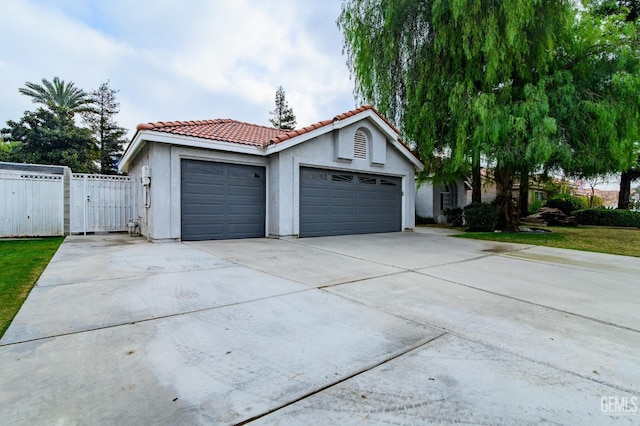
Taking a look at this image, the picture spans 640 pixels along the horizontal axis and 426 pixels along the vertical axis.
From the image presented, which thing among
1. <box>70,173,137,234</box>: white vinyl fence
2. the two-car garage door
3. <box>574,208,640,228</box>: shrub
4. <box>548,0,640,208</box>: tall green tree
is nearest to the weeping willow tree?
<box>548,0,640,208</box>: tall green tree

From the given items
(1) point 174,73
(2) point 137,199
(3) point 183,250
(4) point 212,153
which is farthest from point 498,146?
(1) point 174,73

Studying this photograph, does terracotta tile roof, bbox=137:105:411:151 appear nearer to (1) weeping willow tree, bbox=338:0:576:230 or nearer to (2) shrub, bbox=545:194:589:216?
(1) weeping willow tree, bbox=338:0:576:230

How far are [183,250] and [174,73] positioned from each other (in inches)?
525

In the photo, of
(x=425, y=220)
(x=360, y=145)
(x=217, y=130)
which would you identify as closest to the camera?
(x=217, y=130)

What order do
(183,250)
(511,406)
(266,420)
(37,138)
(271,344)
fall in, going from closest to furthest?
(266,420) < (511,406) < (271,344) < (183,250) < (37,138)

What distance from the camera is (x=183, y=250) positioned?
734 cm

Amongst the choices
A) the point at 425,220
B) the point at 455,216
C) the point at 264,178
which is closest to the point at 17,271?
the point at 264,178

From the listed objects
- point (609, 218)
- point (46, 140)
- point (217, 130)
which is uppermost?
point (46, 140)

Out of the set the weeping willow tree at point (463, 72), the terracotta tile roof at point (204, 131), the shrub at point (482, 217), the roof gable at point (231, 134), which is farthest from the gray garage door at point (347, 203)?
the shrub at point (482, 217)

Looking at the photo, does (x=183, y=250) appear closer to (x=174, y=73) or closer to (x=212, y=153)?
(x=212, y=153)

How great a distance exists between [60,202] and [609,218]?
1086 inches

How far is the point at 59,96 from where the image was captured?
26609 mm

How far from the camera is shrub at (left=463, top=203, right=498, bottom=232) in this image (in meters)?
13.4

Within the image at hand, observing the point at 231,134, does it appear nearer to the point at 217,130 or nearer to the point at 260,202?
the point at 217,130
